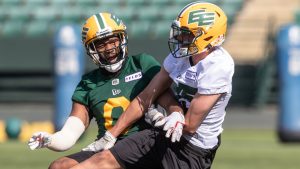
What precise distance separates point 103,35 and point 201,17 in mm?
727

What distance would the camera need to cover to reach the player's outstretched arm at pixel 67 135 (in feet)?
20.9

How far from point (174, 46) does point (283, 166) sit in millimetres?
5392

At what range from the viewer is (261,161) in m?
12.1

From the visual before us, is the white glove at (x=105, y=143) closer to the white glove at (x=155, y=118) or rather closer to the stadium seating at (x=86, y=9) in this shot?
the white glove at (x=155, y=118)

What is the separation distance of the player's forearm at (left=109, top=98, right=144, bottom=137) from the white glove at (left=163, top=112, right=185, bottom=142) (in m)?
0.40

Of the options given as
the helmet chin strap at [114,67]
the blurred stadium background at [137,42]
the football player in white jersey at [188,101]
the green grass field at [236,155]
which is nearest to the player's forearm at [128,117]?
the football player in white jersey at [188,101]

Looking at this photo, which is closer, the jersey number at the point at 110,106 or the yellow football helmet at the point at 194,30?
the yellow football helmet at the point at 194,30

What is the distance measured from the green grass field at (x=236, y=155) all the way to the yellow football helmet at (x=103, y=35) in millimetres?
4631

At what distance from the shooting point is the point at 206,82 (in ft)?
20.5

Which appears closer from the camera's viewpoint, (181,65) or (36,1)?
(181,65)

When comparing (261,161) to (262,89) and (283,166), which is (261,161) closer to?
(283,166)

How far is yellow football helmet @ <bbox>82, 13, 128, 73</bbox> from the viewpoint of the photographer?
6.61m

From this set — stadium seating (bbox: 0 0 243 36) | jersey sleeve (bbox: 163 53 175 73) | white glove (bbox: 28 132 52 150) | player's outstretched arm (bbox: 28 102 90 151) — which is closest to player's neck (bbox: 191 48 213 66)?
jersey sleeve (bbox: 163 53 175 73)

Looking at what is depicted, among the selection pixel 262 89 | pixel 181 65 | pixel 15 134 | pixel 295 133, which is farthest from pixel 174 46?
pixel 262 89
